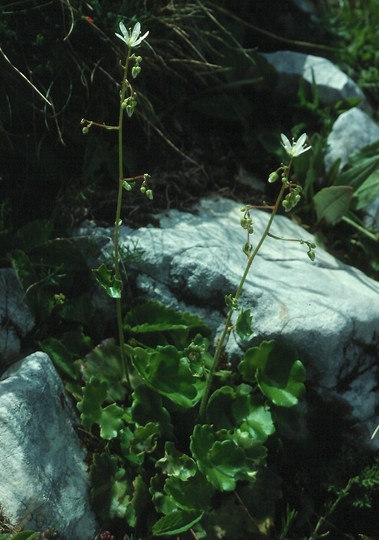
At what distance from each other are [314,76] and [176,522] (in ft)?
8.73

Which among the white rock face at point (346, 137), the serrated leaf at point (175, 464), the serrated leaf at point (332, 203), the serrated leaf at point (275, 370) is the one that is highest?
the white rock face at point (346, 137)

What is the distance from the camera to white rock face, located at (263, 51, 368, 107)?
4273 millimetres

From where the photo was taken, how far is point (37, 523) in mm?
2607

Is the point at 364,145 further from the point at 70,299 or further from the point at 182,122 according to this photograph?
the point at 70,299

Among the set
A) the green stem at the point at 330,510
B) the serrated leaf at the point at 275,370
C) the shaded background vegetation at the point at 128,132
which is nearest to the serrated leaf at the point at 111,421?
the shaded background vegetation at the point at 128,132

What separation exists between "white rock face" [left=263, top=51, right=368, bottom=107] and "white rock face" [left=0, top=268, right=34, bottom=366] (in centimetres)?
205

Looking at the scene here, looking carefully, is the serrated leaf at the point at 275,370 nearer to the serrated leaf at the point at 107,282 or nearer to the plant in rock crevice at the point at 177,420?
the plant in rock crevice at the point at 177,420

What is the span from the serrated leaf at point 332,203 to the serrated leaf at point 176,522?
164 centimetres

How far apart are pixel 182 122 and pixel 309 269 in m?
1.11

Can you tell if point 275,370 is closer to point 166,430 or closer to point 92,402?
point 166,430

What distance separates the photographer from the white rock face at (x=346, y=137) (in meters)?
4.07

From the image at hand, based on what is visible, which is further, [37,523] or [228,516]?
[228,516]

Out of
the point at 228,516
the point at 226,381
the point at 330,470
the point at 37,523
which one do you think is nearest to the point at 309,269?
the point at 226,381

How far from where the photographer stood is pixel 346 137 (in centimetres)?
407
